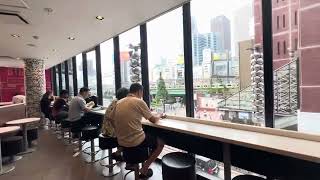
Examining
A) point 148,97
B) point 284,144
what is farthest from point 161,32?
point 284,144

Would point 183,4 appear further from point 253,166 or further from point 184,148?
point 253,166

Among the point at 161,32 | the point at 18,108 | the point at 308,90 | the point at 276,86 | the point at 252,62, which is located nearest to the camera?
the point at 308,90

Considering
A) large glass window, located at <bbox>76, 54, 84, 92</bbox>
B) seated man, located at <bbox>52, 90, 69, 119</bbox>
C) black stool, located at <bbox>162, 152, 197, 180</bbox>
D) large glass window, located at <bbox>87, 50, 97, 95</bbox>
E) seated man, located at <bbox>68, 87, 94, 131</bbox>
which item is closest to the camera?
black stool, located at <bbox>162, 152, 197, 180</bbox>

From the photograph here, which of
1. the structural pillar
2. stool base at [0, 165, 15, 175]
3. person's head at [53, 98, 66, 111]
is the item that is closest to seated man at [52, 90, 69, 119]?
person's head at [53, 98, 66, 111]

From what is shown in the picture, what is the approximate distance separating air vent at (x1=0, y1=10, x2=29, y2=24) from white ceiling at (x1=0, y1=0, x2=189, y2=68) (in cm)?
9

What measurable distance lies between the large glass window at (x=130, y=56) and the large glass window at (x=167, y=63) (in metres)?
0.41

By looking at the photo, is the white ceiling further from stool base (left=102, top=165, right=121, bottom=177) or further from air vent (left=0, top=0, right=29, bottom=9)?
stool base (left=102, top=165, right=121, bottom=177)

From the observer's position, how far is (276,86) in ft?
8.63

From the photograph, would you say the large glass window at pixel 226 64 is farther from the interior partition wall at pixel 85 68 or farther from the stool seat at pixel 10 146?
the interior partition wall at pixel 85 68

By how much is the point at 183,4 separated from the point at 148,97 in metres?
2.00

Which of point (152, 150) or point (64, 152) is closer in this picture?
point (152, 150)

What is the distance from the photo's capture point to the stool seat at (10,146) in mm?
4621

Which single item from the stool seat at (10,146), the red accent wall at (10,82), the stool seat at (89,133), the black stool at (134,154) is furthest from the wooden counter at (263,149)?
the red accent wall at (10,82)

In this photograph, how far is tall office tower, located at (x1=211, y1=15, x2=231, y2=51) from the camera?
3280 mm
